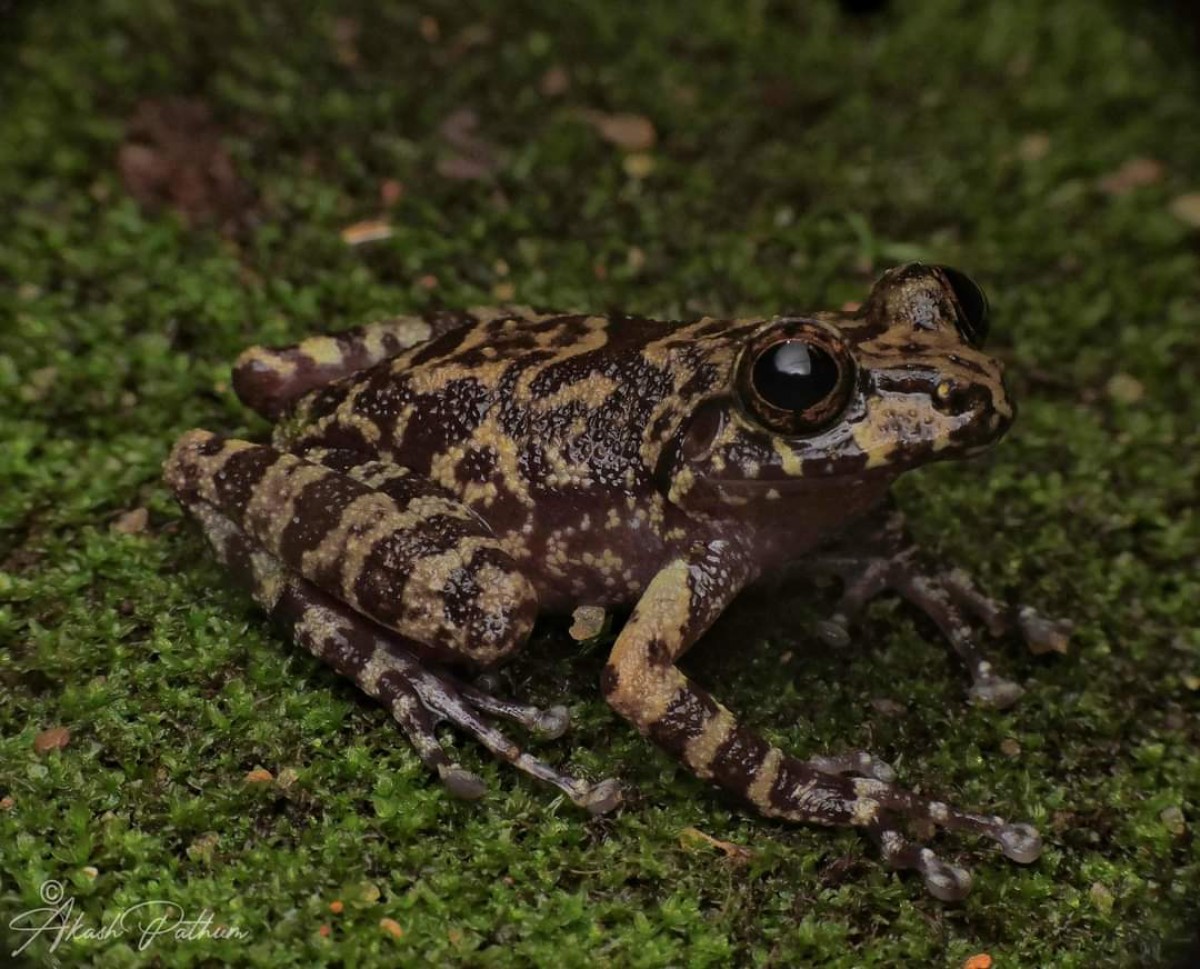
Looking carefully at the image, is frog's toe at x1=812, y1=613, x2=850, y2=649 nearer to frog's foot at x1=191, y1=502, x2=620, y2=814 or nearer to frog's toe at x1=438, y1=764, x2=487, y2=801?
frog's foot at x1=191, y1=502, x2=620, y2=814

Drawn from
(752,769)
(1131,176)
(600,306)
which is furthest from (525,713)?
(1131,176)

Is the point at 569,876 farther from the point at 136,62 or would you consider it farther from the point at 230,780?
the point at 136,62

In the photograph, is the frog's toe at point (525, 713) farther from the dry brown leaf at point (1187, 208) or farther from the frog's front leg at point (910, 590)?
the dry brown leaf at point (1187, 208)

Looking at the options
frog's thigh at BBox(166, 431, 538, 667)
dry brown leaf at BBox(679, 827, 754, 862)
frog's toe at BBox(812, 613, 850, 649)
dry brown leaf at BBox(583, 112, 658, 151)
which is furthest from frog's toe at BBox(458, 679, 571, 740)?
dry brown leaf at BBox(583, 112, 658, 151)

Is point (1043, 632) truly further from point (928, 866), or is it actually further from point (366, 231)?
point (366, 231)

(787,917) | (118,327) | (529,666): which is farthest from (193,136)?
(787,917)

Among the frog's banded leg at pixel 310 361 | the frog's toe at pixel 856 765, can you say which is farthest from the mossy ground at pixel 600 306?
the frog's banded leg at pixel 310 361

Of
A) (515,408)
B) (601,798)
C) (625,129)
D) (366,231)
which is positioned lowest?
(601,798)
